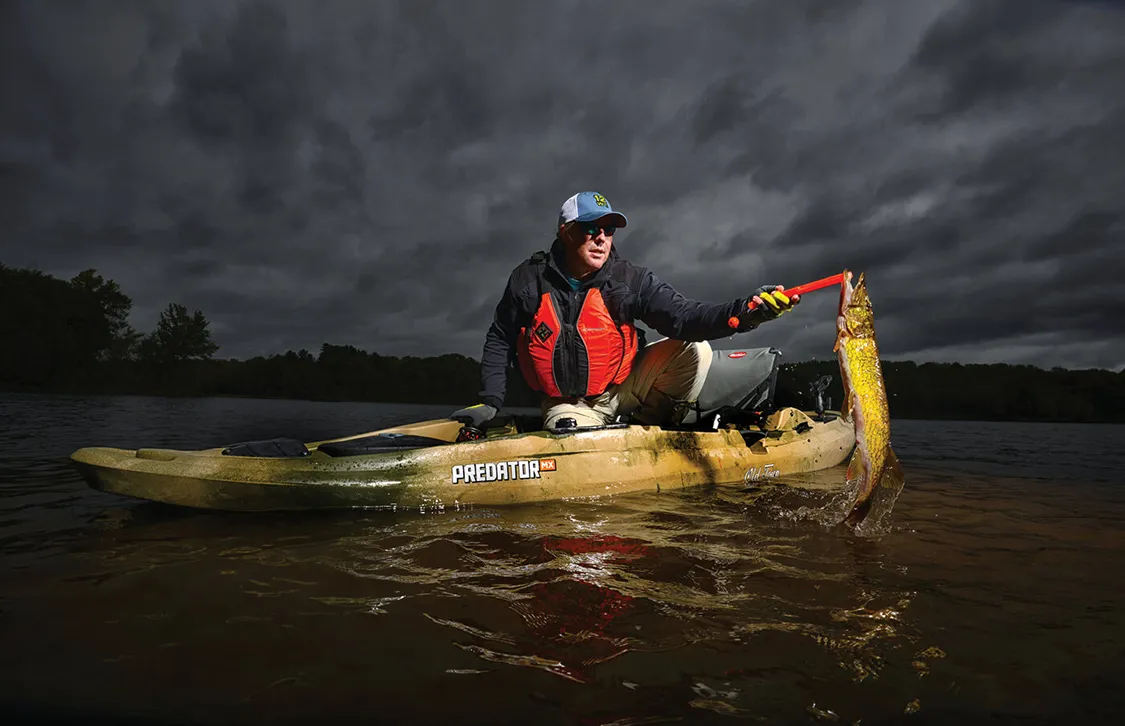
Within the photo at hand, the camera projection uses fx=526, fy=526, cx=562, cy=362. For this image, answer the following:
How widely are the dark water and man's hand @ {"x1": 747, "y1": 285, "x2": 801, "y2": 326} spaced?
5.33 ft

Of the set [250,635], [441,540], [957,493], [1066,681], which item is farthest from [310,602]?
[957,493]

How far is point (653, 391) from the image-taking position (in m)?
5.88

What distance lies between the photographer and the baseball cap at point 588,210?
4.96 m

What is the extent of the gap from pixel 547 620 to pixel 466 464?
2.45 metres

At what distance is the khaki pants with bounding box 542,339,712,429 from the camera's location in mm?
5469

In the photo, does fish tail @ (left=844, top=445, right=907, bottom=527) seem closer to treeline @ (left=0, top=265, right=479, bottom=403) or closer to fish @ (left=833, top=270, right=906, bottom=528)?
fish @ (left=833, top=270, right=906, bottom=528)

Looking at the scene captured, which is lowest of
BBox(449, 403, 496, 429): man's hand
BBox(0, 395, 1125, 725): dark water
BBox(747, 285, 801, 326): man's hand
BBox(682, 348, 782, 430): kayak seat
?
BBox(0, 395, 1125, 725): dark water

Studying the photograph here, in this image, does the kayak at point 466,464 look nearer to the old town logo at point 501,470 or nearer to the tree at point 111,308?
the old town logo at point 501,470

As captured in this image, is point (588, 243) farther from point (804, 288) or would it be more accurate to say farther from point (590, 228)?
point (804, 288)

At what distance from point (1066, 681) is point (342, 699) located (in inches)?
87.5

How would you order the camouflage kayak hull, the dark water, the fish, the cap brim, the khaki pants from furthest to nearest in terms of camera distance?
the khaki pants → the cap brim → the camouflage kayak hull → the fish → the dark water

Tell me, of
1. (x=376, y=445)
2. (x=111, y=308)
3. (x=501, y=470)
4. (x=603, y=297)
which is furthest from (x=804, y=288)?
(x=111, y=308)

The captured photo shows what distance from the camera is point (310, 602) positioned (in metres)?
2.18

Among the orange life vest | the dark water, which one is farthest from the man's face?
the dark water
